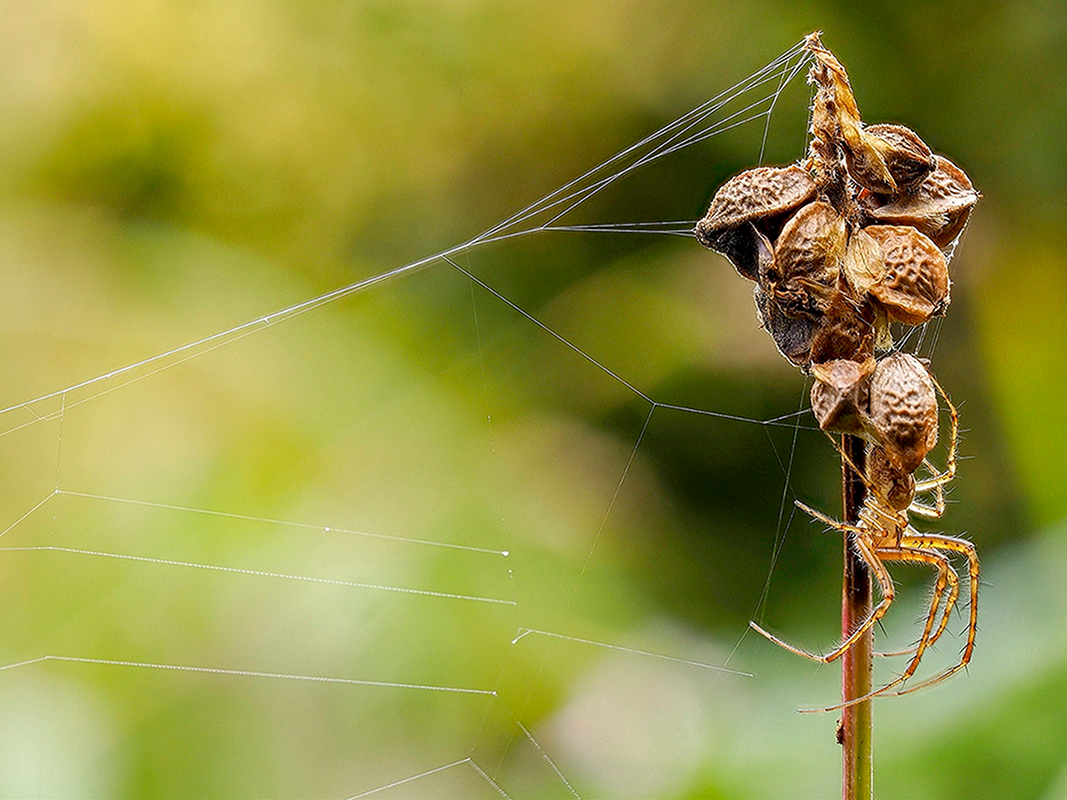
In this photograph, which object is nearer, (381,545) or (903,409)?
(903,409)

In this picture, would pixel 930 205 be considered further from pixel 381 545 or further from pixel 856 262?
pixel 381 545

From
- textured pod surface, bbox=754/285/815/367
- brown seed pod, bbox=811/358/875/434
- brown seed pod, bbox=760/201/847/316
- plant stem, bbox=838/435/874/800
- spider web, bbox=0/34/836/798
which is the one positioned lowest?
spider web, bbox=0/34/836/798

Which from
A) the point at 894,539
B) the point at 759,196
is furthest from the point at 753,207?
the point at 894,539

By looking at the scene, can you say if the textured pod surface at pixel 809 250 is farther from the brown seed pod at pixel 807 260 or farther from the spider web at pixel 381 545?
the spider web at pixel 381 545

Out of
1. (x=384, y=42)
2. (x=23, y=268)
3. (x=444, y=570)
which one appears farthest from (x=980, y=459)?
(x=23, y=268)

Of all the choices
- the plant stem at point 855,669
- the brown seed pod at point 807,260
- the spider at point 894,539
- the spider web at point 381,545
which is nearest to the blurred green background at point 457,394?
the spider web at point 381,545

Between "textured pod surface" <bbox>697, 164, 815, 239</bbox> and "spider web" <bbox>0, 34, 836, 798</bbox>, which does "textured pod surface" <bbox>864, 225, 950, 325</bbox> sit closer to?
"textured pod surface" <bbox>697, 164, 815, 239</bbox>

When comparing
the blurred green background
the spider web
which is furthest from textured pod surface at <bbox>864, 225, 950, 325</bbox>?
the blurred green background
